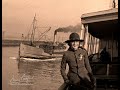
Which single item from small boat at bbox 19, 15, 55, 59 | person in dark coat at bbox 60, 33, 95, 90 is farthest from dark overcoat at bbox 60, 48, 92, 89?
small boat at bbox 19, 15, 55, 59

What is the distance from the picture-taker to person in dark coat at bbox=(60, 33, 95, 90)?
4660mm

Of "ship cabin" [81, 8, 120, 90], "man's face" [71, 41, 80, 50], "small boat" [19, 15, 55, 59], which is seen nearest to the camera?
"man's face" [71, 41, 80, 50]

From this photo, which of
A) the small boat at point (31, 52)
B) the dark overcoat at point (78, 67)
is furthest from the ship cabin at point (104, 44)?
the small boat at point (31, 52)

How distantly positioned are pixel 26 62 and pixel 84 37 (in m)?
37.0

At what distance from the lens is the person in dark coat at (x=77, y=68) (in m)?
4.66

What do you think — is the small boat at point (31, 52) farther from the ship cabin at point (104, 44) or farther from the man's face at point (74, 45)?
the man's face at point (74, 45)

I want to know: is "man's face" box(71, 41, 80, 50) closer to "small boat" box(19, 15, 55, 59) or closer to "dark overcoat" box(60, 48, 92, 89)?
"dark overcoat" box(60, 48, 92, 89)

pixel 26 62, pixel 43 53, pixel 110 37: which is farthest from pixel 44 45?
pixel 110 37

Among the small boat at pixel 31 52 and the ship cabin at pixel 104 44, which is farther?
the small boat at pixel 31 52

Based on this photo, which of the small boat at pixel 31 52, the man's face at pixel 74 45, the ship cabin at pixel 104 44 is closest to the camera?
the man's face at pixel 74 45

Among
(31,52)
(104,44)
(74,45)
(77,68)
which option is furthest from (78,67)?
(31,52)

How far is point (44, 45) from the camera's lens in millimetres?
52969

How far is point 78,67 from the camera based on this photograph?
4.74 metres

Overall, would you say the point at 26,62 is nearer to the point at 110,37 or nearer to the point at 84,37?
the point at 110,37
